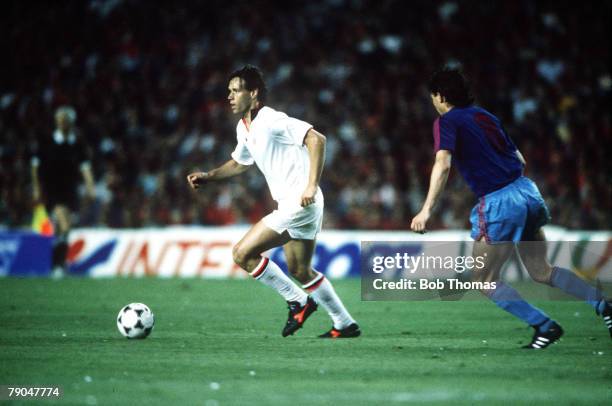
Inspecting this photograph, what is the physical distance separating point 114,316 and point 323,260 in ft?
22.4

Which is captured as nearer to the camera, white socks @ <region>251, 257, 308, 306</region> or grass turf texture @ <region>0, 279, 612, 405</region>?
grass turf texture @ <region>0, 279, 612, 405</region>

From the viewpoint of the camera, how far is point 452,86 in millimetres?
7211

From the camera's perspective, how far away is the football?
8023mm

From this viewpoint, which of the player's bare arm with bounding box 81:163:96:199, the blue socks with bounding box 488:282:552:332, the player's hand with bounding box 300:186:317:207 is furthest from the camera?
the player's bare arm with bounding box 81:163:96:199

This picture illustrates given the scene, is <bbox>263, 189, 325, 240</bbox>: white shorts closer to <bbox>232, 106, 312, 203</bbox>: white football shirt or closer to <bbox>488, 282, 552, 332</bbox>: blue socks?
<bbox>232, 106, 312, 203</bbox>: white football shirt

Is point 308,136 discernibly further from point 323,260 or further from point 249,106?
point 323,260

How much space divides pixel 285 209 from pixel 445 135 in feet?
5.05

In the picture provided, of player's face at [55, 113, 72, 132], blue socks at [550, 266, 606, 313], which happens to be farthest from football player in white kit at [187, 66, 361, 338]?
player's face at [55, 113, 72, 132]

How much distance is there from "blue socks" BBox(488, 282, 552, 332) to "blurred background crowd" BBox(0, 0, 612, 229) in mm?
10626

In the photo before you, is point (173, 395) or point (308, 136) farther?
point (308, 136)

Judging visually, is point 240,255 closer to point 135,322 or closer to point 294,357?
point 135,322

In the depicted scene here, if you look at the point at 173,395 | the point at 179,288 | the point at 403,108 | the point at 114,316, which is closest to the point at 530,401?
the point at 173,395

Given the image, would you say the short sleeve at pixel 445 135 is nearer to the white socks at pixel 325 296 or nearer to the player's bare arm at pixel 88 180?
the white socks at pixel 325 296

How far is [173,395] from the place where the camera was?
5383 mm
